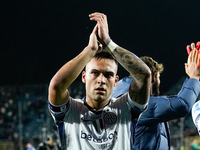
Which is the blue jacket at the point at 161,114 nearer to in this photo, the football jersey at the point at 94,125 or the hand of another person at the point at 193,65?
the hand of another person at the point at 193,65

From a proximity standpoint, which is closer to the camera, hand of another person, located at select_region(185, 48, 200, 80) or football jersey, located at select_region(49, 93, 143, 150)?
football jersey, located at select_region(49, 93, 143, 150)

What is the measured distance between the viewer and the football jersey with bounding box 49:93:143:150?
8.04ft

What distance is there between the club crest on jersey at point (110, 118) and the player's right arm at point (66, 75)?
37 cm

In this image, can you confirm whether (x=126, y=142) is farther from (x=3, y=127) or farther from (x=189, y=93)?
(x=3, y=127)

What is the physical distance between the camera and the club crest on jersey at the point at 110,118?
8.33 feet

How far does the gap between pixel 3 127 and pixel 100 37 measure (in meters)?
18.2

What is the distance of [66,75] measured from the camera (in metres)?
2.34

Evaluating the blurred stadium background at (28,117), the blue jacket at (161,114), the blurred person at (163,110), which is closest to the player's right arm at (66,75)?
the blurred person at (163,110)

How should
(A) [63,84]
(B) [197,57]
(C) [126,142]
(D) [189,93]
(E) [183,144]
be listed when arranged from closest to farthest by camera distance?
1. (A) [63,84]
2. (C) [126,142]
3. (B) [197,57]
4. (D) [189,93]
5. (E) [183,144]

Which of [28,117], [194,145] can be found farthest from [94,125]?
[28,117]

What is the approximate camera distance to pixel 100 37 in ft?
8.19

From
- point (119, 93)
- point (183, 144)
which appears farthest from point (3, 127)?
point (119, 93)

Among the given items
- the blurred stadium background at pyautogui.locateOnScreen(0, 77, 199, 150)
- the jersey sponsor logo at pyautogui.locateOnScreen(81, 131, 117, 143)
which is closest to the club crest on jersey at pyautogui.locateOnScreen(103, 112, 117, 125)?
the jersey sponsor logo at pyautogui.locateOnScreen(81, 131, 117, 143)

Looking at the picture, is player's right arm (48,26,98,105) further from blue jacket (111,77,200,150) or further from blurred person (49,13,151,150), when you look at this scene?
blue jacket (111,77,200,150)
